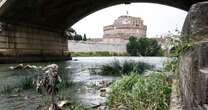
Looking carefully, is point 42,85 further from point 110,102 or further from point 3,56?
point 3,56

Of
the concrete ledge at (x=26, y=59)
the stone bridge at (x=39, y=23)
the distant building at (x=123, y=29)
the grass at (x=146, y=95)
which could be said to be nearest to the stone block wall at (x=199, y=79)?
the grass at (x=146, y=95)

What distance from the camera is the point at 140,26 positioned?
363 feet

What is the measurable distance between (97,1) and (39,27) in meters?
5.86

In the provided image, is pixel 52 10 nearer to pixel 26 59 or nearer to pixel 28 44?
pixel 28 44

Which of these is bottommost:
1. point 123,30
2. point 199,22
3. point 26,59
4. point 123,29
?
point 26,59

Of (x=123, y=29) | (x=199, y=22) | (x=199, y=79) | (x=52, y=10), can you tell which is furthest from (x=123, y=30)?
(x=199, y=79)

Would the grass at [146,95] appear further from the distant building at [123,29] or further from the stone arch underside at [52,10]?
the distant building at [123,29]

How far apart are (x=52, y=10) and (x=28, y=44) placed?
3.65 m

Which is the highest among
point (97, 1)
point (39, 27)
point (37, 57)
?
point (97, 1)

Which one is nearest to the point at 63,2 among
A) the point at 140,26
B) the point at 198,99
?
the point at 198,99

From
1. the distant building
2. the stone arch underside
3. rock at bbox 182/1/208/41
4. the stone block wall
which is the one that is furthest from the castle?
the stone block wall

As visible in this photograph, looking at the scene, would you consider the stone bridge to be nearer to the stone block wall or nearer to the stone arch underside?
the stone arch underside

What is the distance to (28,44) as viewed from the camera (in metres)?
30.9

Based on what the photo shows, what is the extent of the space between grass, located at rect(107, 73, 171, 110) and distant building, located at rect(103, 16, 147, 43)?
94.2 meters
